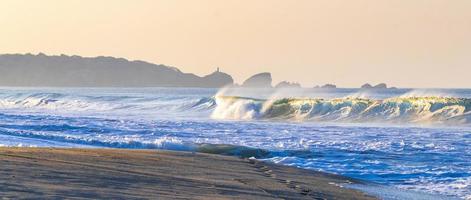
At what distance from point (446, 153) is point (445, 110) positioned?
75.6 ft

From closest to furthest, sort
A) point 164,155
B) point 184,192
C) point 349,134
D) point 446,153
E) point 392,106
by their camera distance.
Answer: point 184,192, point 164,155, point 446,153, point 349,134, point 392,106

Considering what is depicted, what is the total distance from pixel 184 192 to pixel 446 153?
11038mm

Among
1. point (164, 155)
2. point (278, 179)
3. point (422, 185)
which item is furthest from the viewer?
point (164, 155)

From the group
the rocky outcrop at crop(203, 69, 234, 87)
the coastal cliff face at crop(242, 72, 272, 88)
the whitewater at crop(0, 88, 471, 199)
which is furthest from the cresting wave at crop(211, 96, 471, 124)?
the rocky outcrop at crop(203, 69, 234, 87)

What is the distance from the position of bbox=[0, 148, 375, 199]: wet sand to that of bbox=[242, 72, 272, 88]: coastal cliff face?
481 feet

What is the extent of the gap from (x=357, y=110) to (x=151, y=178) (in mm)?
35187

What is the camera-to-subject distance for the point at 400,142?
23.4 metres

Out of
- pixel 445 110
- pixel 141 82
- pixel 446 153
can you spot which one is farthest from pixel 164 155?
pixel 141 82

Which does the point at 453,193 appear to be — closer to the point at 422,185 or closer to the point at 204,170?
the point at 422,185

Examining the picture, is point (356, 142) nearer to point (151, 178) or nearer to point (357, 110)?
point (151, 178)

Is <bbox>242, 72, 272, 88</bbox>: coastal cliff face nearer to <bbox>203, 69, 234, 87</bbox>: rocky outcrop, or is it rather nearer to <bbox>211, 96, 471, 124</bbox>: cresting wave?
<bbox>203, 69, 234, 87</bbox>: rocky outcrop

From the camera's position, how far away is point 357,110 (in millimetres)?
45812

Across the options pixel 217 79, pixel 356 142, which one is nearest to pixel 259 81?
pixel 217 79

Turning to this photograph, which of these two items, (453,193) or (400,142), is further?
(400,142)
